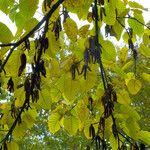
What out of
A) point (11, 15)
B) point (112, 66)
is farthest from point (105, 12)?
point (11, 15)

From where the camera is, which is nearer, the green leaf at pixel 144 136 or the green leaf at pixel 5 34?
the green leaf at pixel 5 34

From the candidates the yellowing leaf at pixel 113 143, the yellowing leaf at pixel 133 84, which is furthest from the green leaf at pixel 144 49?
the yellowing leaf at pixel 113 143

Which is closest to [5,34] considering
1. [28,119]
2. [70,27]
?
[70,27]

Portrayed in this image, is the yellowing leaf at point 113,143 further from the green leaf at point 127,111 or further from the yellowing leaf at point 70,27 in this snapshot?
the yellowing leaf at point 70,27

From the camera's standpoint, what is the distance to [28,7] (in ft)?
3.81

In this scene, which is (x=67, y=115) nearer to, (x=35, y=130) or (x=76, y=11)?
(x=76, y=11)

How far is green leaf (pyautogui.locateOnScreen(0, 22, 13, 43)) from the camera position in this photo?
42.9 inches

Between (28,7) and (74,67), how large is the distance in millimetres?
265

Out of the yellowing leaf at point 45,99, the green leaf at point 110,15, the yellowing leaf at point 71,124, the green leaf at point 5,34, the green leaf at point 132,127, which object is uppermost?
the green leaf at point 110,15

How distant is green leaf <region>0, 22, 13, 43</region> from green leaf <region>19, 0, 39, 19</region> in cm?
9

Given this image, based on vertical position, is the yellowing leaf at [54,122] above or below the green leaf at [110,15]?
below

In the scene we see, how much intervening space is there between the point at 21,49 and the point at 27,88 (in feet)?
0.44

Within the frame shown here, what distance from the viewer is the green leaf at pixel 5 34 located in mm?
1091

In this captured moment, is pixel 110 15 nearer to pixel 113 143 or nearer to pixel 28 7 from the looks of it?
pixel 28 7
